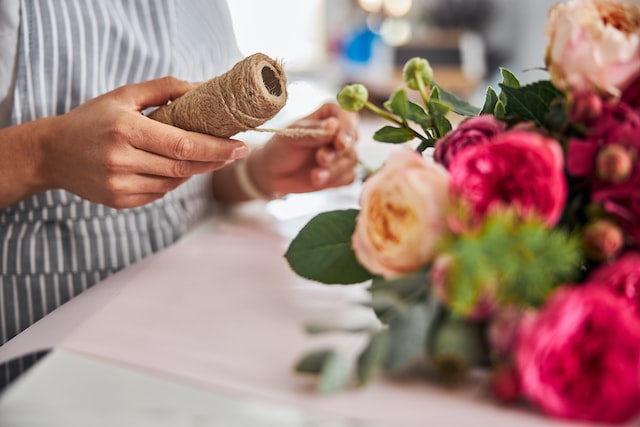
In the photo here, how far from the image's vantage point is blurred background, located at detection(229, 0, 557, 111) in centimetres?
Answer: 309

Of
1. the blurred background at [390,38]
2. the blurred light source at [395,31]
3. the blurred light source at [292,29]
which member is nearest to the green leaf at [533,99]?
the blurred background at [390,38]

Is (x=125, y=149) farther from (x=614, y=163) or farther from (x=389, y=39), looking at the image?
(x=389, y=39)

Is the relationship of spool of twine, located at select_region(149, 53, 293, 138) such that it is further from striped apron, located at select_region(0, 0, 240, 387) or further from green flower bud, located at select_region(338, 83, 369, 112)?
striped apron, located at select_region(0, 0, 240, 387)

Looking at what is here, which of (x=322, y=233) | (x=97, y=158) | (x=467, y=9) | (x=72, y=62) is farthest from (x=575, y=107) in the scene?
(x=467, y=9)

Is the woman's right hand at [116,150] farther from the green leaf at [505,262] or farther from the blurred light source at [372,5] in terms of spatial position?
the blurred light source at [372,5]

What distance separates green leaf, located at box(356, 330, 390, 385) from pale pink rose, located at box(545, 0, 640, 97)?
16 centimetres

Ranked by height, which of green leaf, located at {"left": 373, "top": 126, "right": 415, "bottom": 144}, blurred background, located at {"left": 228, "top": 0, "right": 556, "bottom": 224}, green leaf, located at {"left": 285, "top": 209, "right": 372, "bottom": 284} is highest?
green leaf, located at {"left": 373, "top": 126, "right": 415, "bottom": 144}

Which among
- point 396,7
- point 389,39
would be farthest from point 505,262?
point 396,7

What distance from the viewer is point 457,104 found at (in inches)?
19.0

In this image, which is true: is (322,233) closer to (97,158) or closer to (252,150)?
(97,158)

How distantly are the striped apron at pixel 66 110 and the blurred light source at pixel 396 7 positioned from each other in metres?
3.23

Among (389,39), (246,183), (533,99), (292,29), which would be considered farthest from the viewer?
(292,29)

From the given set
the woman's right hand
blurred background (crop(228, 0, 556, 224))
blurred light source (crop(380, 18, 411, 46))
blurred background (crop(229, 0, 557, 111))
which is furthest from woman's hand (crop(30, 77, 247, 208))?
blurred light source (crop(380, 18, 411, 46))

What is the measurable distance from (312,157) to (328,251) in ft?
1.26
